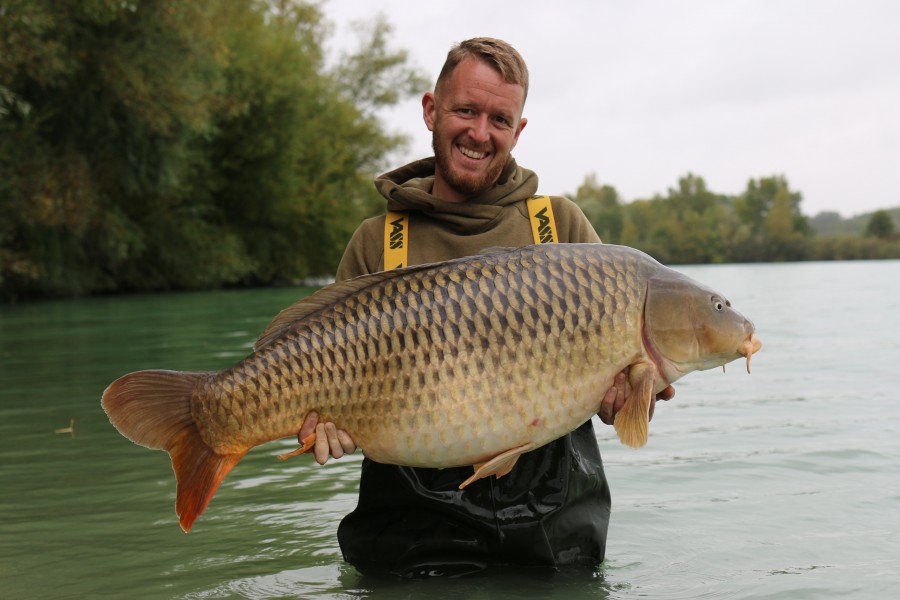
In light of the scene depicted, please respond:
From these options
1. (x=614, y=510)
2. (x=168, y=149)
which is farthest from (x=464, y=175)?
(x=168, y=149)

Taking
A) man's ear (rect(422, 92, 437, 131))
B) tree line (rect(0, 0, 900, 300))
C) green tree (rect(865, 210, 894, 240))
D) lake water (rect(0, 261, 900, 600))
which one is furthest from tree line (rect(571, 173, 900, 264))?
man's ear (rect(422, 92, 437, 131))

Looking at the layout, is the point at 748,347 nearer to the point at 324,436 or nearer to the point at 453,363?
the point at 453,363

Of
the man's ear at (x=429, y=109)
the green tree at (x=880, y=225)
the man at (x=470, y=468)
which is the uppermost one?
the green tree at (x=880, y=225)

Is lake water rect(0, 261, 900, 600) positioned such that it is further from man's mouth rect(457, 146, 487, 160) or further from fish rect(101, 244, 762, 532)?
man's mouth rect(457, 146, 487, 160)

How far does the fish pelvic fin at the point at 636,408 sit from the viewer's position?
2.79 meters

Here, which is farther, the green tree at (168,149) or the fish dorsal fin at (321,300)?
the green tree at (168,149)

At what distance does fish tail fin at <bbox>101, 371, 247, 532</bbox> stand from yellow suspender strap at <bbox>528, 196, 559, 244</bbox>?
1.13 metres

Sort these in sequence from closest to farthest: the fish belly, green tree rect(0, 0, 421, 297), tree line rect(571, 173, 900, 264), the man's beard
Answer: the fish belly
the man's beard
green tree rect(0, 0, 421, 297)
tree line rect(571, 173, 900, 264)

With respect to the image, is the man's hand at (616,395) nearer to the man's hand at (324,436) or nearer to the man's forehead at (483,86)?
the man's hand at (324,436)

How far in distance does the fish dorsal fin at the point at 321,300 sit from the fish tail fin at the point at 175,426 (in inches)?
8.5

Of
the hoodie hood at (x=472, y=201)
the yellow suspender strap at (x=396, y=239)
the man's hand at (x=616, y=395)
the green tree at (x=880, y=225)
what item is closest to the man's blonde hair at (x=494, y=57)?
the hoodie hood at (x=472, y=201)

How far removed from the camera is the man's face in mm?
3287

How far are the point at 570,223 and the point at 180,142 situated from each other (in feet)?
72.3

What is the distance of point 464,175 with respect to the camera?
3.38 m
